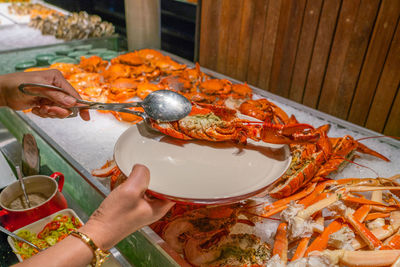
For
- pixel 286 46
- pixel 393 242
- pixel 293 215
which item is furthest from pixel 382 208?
pixel 286 46

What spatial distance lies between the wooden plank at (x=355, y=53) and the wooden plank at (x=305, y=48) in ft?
1.06

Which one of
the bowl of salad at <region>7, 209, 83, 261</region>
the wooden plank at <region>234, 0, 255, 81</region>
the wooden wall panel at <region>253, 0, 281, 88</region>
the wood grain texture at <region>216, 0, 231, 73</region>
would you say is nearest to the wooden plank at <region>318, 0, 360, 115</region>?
the wooden wall panel at <region>253, 0, 281, 88</region>

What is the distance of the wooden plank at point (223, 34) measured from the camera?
9.70ft

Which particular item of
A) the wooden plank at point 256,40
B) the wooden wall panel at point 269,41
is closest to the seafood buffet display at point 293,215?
the wooden wall panel at point 269,41

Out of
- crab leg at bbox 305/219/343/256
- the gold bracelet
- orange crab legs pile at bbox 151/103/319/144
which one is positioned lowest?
crab leg at bbox 305/219/343/256

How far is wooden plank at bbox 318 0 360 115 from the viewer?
2229mm

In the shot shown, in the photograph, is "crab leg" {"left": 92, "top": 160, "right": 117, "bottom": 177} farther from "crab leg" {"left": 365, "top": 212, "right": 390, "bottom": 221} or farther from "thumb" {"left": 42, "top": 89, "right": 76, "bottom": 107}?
"crab leg" {"left": 365, "top": 212, "right": 390, "bottom": 221}

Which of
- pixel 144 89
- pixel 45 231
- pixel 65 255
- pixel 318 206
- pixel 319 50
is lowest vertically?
pixel 45 231

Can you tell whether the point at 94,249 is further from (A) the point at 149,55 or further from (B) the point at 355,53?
(A) the point at 149,55

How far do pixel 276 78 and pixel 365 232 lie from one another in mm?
2024

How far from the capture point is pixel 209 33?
324 cm

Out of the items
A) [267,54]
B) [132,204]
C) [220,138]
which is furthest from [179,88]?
[132,204]

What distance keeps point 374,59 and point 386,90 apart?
0.24m

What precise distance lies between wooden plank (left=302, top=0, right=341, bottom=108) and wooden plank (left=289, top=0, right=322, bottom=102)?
1.6 inches
